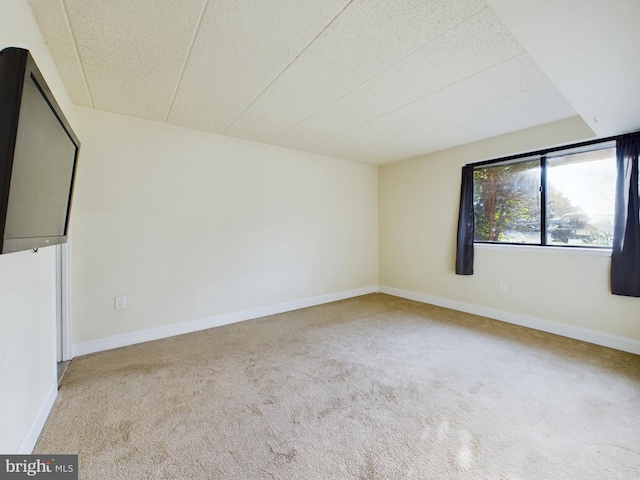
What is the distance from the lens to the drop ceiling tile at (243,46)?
1496 millimetres

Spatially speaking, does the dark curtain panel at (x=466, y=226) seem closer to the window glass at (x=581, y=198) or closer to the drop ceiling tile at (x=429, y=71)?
the window glass at (x=581, y=198)

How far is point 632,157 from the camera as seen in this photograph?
2611 millimetres

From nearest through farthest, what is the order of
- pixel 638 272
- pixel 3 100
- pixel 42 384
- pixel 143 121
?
pixel 3 100
pixel 42 384
pixel 638 272
pixel 143 121

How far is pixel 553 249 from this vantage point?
10.2ft

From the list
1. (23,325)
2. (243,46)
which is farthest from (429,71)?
(23,325)

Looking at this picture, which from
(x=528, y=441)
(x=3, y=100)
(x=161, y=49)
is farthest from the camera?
(x=161, y=49)

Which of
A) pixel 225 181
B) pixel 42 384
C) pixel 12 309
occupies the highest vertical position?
pixel 225 181

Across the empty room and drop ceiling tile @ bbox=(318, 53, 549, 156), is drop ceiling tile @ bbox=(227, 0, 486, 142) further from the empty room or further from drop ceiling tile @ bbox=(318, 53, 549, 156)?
drop ceiling tile @ bbox=(318, 53, 549, 156)

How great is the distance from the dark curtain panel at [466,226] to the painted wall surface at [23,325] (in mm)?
4196

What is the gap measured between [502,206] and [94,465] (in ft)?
14.4

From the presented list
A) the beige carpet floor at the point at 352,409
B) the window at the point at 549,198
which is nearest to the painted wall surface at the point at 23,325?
the beige carpet floor at the point at 352,409

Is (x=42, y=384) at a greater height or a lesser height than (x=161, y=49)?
lesser

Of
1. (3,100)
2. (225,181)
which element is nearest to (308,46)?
(3,100)

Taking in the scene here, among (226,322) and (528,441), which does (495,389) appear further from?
(226,322)
